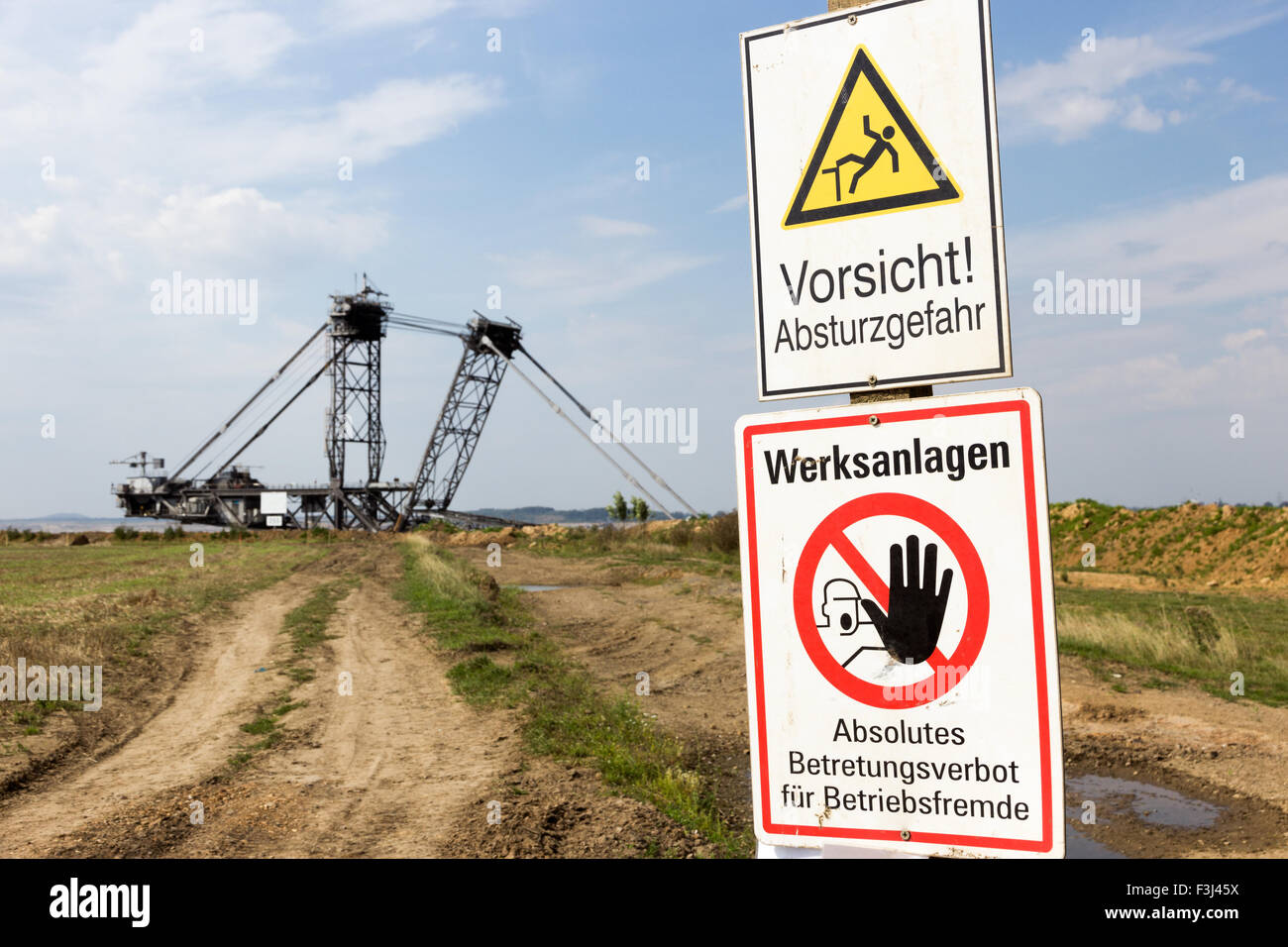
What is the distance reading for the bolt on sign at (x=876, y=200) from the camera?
1.83 m

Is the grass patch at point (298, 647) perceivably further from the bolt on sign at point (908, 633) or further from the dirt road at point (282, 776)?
the bolt on sign at point (908, 633)

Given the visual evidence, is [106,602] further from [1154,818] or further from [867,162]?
[867,162]

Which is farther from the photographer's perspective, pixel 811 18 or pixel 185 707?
pixel 185 707

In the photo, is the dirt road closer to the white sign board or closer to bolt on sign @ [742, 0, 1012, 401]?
bolt on sign @ [742, 0, 1012, 401]

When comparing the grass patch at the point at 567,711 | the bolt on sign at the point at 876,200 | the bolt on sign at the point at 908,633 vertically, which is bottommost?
the grass patch at the point at 567,711

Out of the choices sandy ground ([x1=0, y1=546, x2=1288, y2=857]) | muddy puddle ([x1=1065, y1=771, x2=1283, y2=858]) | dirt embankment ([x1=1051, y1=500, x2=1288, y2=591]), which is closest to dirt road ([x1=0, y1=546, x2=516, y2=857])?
sandy ground ([x1=0, y1=546, x2=1288, y2=857])

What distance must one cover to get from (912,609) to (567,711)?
7874mm

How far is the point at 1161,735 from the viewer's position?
27.8 feet

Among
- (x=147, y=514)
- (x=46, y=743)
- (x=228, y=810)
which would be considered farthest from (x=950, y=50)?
(x=147, y=514)

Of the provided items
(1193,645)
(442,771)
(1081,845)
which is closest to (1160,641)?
(1193,645)

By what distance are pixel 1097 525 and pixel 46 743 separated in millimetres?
37855

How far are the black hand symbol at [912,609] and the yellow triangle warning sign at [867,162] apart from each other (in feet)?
2.40

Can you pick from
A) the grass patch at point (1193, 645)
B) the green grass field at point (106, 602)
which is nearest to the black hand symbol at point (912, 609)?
the green grass field at point (106, 602)
